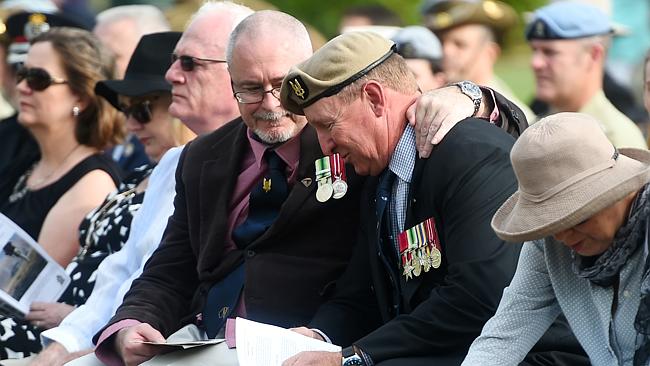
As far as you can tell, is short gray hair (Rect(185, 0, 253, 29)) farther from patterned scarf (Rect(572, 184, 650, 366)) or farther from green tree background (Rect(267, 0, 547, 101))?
green tree background (Rect(267, 0, 547, 101))

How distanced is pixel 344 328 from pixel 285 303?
0.30 metres

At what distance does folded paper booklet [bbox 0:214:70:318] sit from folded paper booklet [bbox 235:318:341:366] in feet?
6.08

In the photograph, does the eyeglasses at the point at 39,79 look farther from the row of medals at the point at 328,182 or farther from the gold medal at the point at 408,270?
the gold medal at the point at 408,270

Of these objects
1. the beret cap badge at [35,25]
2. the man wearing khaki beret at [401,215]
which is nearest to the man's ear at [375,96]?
the man wearing khaki beret at [401,215]

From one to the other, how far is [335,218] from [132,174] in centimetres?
174

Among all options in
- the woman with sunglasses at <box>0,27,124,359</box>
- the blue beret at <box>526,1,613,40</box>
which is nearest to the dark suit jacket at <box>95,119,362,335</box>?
the woman with sunglasses at <box>0,27,124,359</box>

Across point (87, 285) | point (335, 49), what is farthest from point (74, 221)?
point (335, 49)

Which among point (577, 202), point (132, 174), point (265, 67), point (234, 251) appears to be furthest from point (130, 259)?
point (577, 202)

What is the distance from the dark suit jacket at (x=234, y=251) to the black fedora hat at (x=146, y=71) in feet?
3.10

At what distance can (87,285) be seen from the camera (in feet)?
20.3

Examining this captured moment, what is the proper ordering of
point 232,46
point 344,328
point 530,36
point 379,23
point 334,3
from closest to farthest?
point 344,328
point 232,46
point 530,36
point 379,23
point 334,3

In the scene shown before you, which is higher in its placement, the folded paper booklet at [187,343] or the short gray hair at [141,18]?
the folded paper booklet at [187,343]

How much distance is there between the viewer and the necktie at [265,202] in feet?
16.8

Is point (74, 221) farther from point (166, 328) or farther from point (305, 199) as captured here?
point (305, 199)
